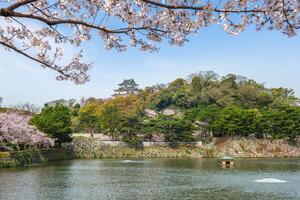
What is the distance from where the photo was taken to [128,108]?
89688mm

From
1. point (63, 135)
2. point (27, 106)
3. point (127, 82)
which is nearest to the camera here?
point (63, 135)

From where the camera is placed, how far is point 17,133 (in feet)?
129

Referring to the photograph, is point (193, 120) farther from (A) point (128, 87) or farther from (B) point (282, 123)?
(A) point (128, 87)

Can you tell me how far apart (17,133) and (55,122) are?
30.7 ft

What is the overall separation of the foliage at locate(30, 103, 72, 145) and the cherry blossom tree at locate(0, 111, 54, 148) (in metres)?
3.60

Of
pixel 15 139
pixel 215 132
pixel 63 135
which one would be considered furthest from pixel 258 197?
pixel 215 132

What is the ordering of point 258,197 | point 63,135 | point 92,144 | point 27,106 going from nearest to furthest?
point 258,197 → point 63,135 → point 92,144 → point 27,106

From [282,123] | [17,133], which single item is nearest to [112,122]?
[17,133]

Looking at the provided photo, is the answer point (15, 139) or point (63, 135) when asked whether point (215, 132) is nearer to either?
point (63, 135)

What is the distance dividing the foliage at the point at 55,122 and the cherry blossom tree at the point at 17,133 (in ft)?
11.8

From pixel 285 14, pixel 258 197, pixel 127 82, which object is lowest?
pixel 258 197

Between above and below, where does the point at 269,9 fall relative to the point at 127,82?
below

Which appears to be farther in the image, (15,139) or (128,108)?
(128,108)

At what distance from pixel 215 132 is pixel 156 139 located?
8.58 m
